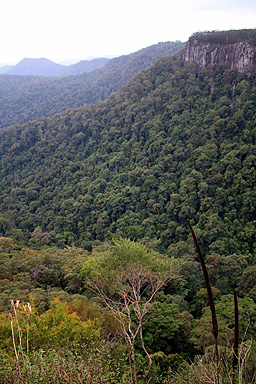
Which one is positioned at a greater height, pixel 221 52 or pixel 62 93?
pixel 62 93

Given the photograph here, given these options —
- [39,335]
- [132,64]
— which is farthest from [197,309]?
[132,64]

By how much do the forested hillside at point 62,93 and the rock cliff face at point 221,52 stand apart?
2148 inches

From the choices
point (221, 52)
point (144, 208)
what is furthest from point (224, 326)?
point (221, 52)

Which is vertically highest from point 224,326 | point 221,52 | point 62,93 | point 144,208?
point 62,93

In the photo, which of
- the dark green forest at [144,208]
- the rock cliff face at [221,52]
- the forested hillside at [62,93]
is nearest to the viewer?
the dark green forest at [144,208]

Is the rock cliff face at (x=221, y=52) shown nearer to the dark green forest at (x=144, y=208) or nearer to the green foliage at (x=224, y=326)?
the dark green forest at (x=144, y=208)

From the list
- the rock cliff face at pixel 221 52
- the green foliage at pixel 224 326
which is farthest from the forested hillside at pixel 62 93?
the green foliage at pixel 224 326

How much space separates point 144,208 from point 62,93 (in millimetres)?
93357

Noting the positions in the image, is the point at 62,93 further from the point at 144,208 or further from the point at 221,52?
the point at 144,208

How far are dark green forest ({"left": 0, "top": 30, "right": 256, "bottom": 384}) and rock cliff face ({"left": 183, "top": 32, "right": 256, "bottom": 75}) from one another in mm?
1875

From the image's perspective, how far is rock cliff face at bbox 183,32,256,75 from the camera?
43125mm

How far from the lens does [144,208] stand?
40.2 m

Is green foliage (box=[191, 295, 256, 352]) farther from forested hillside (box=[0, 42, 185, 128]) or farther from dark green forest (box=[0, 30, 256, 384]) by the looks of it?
forested hillside (box=[0, 42, 185, 128])

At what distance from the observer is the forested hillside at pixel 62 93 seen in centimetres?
10153
